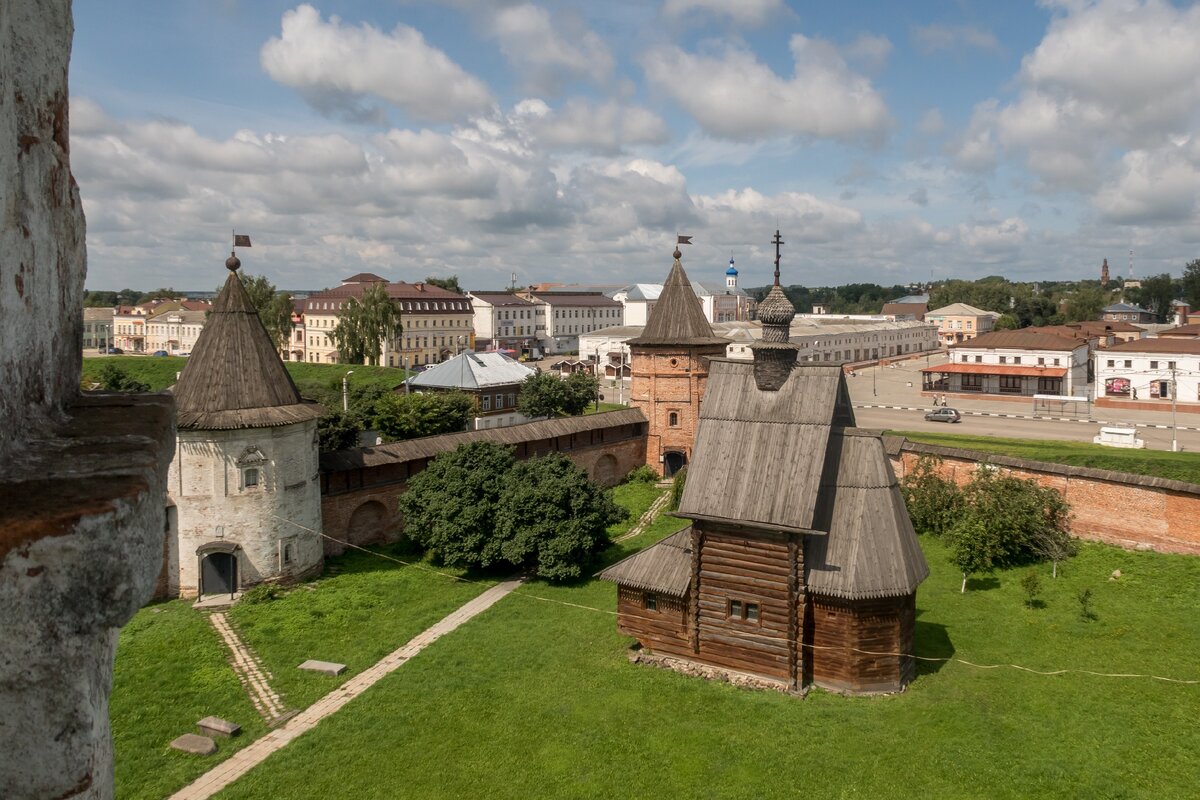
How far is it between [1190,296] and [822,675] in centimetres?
9595

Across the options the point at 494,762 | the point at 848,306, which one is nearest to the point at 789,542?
the point at 494,762

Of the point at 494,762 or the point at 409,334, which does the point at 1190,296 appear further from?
the point at 494,762

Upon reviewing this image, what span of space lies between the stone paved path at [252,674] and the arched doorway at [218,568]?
4.31 feet

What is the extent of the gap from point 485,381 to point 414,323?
86.5 ft

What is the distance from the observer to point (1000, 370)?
50906mm

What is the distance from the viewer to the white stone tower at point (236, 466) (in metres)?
18.6

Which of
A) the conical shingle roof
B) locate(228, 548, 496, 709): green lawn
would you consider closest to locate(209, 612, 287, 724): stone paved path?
locate(228, 548, 496, 709): green lawn

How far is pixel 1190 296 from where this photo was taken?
87625 mm

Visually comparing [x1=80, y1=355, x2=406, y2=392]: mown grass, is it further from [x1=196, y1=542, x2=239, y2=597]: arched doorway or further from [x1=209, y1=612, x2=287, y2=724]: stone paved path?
[x1=209, y1=612, x2=287, y2=724]: stone paved path

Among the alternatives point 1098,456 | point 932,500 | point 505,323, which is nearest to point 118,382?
point 932,500

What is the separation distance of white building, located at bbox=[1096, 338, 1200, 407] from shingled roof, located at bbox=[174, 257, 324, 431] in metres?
42.3

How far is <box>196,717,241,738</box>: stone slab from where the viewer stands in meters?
13.1

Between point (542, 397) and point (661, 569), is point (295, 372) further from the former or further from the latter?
point (661, 569)

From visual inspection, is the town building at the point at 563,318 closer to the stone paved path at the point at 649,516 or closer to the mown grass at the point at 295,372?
the mown grass at the point at 295,372
